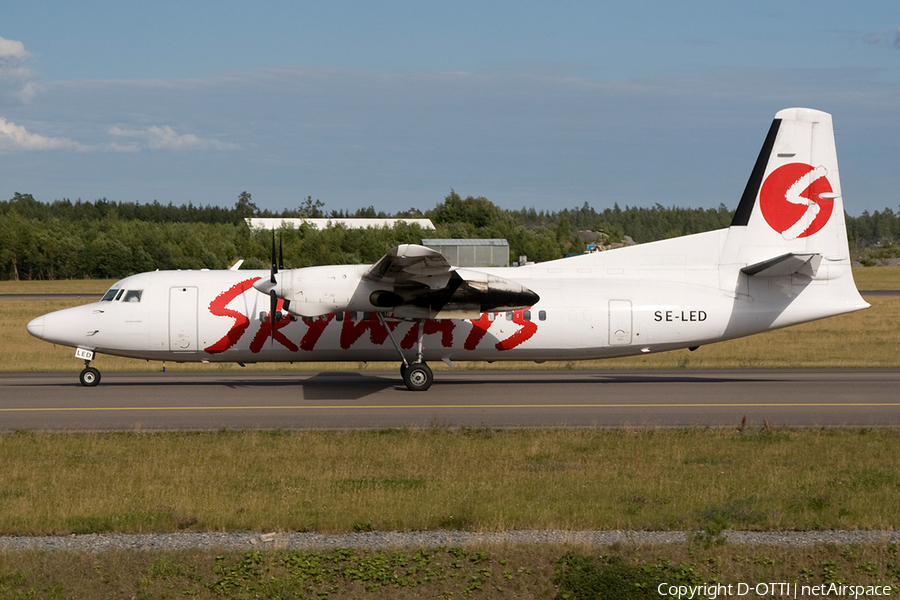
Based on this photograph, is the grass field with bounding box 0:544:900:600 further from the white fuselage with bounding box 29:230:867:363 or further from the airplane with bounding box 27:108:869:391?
the white fuselage with bounding box 29:230:867:363

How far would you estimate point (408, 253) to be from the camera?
16.9 meters

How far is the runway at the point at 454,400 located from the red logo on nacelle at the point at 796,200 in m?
4.11

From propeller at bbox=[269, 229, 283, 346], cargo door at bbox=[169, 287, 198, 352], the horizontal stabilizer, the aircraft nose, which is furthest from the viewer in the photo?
cargo door at bbox=[169, 287, 198, 352]

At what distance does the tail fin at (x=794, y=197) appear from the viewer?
2067 centimetres

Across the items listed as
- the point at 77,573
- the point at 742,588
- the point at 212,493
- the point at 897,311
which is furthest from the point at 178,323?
the point at 897,311

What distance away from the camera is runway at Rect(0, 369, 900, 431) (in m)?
16.1

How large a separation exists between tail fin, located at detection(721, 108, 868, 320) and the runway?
2.70 m

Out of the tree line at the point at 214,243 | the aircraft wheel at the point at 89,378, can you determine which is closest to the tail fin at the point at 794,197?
the aircraft wheel at the point at 89,378

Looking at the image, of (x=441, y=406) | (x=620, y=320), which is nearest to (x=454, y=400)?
(x=441, y=406)

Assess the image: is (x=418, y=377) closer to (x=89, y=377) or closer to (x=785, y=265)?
(x=89, y=377)

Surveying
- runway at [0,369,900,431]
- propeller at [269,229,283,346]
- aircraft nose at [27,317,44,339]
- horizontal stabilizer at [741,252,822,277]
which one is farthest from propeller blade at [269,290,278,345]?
horizontal stabilizer at [741,252,822,277]

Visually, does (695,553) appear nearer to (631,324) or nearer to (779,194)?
(631,324)

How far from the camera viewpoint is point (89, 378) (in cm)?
2109

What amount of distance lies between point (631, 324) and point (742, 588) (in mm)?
12790
